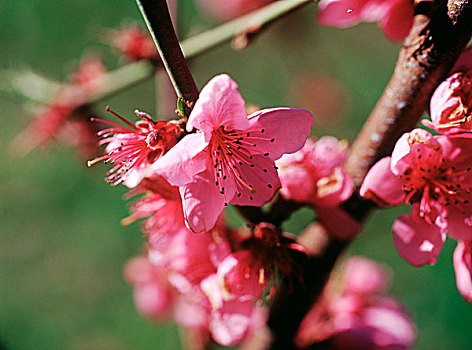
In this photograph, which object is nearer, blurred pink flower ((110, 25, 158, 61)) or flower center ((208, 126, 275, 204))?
→ flower center ((208, 126, 275, 204))

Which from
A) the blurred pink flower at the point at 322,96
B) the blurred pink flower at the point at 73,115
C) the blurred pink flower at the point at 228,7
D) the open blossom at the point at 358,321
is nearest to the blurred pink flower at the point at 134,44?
the blurred pink flower at the point at 73,115

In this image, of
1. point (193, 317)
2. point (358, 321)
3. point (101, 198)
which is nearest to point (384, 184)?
point (358, 321)

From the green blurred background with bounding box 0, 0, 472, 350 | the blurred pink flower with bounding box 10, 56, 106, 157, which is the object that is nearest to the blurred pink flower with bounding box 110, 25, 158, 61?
the blurred pink flower with bounding box 10, 56, 106, 157

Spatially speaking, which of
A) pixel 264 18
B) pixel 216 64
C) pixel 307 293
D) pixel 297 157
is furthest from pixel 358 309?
pixel 216 64

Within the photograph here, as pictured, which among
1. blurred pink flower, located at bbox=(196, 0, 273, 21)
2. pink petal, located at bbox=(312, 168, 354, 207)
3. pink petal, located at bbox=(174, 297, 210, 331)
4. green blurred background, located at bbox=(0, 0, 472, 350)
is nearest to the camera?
pink petal, located at bbox=(312, 168, 354, 207)

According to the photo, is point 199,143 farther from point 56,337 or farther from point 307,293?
point 56,337

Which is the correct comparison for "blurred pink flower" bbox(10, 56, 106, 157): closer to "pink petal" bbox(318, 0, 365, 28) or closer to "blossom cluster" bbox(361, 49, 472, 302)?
"pink petal" bbox(318, 0, 365, 28)
